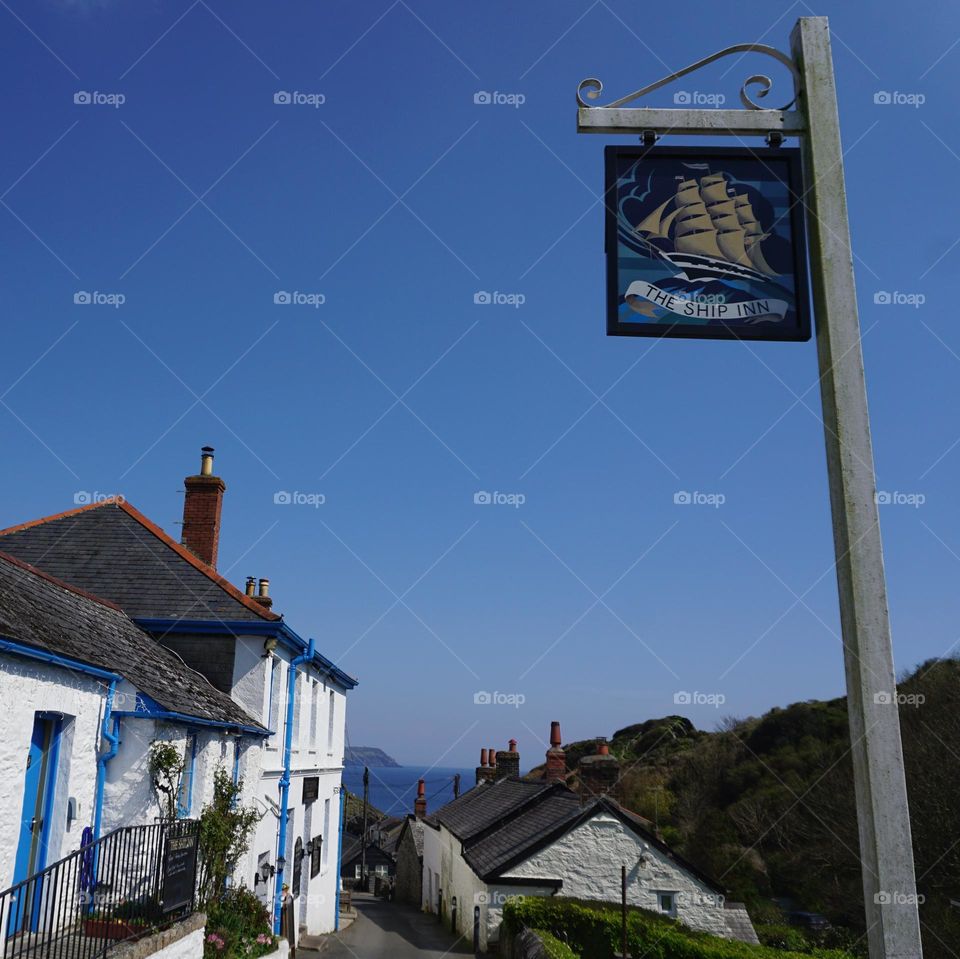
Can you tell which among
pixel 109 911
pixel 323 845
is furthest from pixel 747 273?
pixel 323 845

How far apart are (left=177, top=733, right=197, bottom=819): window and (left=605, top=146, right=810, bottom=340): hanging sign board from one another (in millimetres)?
11130

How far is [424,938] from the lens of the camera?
2614 centimetres

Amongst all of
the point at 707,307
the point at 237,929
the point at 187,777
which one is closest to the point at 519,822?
the point at 237,929

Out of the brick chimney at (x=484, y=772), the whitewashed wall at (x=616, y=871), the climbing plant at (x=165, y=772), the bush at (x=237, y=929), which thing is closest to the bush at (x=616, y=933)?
the whitewashed wall at (x=616, y=871)

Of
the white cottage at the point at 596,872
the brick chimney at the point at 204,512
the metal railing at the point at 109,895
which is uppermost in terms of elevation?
the brick chimney at the point at 204,512

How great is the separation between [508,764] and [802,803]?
41.7 feet

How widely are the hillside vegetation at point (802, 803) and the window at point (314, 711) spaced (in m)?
14.3

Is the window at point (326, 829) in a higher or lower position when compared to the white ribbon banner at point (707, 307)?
lower

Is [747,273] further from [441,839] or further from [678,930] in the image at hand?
[441,839]

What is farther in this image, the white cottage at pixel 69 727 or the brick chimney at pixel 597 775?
the brick chimney at pixel 597 775

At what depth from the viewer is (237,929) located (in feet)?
44.0

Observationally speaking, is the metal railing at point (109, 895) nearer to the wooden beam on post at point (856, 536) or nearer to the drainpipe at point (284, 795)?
the wooden beam on post at point (856, 536)

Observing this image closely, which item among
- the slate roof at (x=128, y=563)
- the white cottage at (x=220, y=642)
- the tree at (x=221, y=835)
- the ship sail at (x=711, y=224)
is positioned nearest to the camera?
the ship sail at (x=711, y=224)

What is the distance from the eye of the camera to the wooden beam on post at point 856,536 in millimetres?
4035
